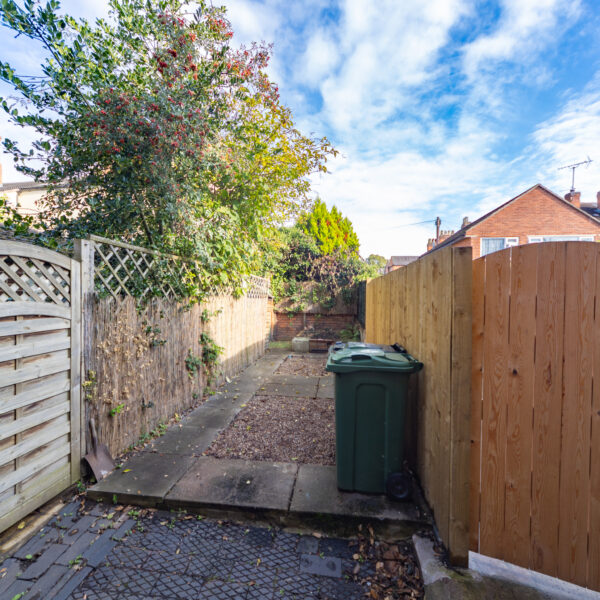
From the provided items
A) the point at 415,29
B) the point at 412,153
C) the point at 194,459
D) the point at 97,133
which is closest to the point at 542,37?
the point at 415,29

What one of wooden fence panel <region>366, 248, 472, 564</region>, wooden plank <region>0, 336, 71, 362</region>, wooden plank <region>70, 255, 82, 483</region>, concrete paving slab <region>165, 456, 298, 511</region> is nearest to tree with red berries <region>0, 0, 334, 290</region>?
wooden plank <region>70, 255, 82, 483</region>

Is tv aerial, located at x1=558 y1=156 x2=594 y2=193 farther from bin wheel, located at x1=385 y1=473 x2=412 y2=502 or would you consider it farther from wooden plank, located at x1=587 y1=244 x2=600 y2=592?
bin wheel, located at x1=385 y1=473 x2=412 y2=502

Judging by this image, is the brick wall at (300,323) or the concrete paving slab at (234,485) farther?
the brick wall at (300,323)

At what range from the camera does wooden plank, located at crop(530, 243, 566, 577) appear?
1.59 m

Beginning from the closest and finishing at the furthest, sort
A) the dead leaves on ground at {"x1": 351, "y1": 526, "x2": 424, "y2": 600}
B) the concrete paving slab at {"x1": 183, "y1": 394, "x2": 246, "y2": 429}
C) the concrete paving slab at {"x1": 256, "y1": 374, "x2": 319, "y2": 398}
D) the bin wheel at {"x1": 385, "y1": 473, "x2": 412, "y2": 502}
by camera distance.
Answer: the dead leaves on ground at {"x1": 351, "y1": 526, "x2": 424, "y2": 600}
the bin wheel at {"x1": 385, "y1": 473, "x2": 412, "y2": 502}
the concrete paving slab at {"x1": 183, "y1": 394, "x2": 246, "y2": 429}
the concrete paving slab at {"x1": 256, "y1": 374, "x2": 319, "y2": 398}

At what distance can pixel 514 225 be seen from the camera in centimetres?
1717

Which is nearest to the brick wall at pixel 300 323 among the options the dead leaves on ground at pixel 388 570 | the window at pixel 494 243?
the dead leaves on ground at pixel 388 570

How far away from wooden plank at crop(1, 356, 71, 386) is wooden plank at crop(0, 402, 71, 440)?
0.28 meters

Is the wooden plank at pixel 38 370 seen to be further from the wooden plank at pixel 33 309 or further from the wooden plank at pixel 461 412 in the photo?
the wooden plank at pixel 461 412

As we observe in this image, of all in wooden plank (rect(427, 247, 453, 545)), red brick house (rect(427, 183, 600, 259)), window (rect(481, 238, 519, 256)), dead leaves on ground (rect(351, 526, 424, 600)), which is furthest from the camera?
window (rect(481, 238, 519, 256))

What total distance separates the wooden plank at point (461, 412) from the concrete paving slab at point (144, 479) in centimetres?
214

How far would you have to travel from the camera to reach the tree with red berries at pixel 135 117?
325 centimetres

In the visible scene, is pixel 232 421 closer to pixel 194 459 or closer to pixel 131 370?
pixel 194 459

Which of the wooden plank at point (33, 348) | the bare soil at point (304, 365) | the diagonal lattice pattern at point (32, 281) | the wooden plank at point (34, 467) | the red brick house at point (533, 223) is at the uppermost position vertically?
the red brick house at point (533, 223)
